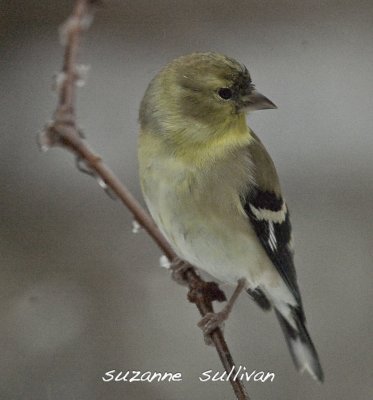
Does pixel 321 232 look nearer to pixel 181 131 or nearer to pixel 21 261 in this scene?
pixel 21 261

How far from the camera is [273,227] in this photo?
1452 mm

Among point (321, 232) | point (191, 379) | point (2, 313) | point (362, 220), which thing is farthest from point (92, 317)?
point (362, 220)

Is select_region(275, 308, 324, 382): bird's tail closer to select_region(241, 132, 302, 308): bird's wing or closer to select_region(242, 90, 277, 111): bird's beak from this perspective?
select_region(241, 132, 302, 308): bird's wing

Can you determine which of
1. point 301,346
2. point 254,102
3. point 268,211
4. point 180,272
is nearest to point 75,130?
point 254,102

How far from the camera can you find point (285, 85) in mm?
3006

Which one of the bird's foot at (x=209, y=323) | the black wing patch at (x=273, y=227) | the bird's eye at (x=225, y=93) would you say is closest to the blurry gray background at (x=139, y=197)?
the black wing patch at (x=273, y=227)

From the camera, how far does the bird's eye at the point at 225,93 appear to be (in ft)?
3.85

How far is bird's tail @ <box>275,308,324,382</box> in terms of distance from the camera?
1443 millimetres

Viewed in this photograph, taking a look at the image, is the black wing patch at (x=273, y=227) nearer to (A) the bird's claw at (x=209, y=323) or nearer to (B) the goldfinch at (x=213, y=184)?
(B) the goldfinch at (x=213, y=184)

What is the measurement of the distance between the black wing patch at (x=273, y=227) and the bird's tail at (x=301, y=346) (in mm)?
101

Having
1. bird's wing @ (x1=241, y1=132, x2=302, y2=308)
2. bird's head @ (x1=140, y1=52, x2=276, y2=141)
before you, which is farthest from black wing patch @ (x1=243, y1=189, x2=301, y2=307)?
bird's head @ (x1=140, y1=52, x2=276, y2=141)

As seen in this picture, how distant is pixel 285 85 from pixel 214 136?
70.0 inches

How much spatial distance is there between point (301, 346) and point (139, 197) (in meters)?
1.39

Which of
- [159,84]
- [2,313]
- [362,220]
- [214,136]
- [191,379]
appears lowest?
[362,220]
